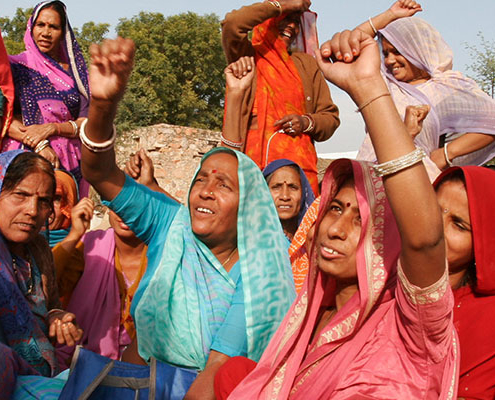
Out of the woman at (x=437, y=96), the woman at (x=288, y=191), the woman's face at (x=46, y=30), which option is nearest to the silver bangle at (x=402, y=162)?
the woman at (x=437, y=96)

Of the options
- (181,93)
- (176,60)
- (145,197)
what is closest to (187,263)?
(145,197)

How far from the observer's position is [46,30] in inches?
202

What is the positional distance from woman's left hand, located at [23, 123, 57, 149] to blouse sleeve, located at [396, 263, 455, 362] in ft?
11.5

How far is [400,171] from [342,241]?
61 cm

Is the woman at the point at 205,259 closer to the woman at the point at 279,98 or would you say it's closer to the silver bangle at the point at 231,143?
the silver bangle at the point at 231,143

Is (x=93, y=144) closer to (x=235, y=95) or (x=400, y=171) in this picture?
(x=400, y=171)

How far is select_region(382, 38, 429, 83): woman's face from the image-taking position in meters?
4.49

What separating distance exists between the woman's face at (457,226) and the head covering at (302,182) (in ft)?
7.56

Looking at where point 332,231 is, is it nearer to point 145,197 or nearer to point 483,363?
point 483,363

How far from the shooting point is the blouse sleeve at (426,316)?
1.81 meters

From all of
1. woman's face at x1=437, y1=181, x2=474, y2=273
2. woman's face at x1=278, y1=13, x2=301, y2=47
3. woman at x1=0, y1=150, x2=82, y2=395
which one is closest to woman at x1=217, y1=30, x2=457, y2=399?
woman's face at x1=437, y1=181, x2=474, y2=273

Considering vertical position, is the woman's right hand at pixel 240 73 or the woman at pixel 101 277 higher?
the woman's right hand at pixel 240 73

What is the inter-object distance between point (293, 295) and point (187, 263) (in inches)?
21.9

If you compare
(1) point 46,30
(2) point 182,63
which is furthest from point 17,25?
(1) point 46,30
